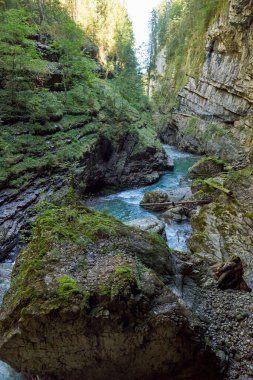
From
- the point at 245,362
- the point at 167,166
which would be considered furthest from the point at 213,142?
the point at 245,362

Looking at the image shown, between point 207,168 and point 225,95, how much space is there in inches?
441

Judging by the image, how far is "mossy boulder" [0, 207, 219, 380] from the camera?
4957mm

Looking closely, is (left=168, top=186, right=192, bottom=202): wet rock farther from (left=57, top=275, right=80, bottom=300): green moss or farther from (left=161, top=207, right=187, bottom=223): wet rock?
(left=57, top=275, right=80, bottom=300): green moss

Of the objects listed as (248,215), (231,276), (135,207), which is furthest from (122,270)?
(135,207)

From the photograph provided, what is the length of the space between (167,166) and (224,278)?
717 inches

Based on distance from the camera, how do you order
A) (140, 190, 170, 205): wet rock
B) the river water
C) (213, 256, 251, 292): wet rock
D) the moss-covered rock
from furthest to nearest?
(140, 190, 170, 205): wet rock < the moss-covered rock < the river water < (213, 256, 251, 292): wet rock

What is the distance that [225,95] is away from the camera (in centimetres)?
2881

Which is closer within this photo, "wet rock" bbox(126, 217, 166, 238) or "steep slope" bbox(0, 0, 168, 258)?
"wet rock" bbox(126, 217, 166, 238)

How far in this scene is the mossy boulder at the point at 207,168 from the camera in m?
21.3

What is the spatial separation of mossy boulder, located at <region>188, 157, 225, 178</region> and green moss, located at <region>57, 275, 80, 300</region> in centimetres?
1766

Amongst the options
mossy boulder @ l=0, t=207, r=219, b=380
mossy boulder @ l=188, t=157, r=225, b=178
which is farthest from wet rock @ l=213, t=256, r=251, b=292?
mossy boulder @ l=188, t=157, r=225, b=178

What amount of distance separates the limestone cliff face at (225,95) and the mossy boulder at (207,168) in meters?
1.88

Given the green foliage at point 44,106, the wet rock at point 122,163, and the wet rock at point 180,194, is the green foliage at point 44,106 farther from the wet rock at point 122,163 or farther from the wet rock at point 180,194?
the wet rock at point 180,194

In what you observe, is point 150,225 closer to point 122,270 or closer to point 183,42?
point 122,270
